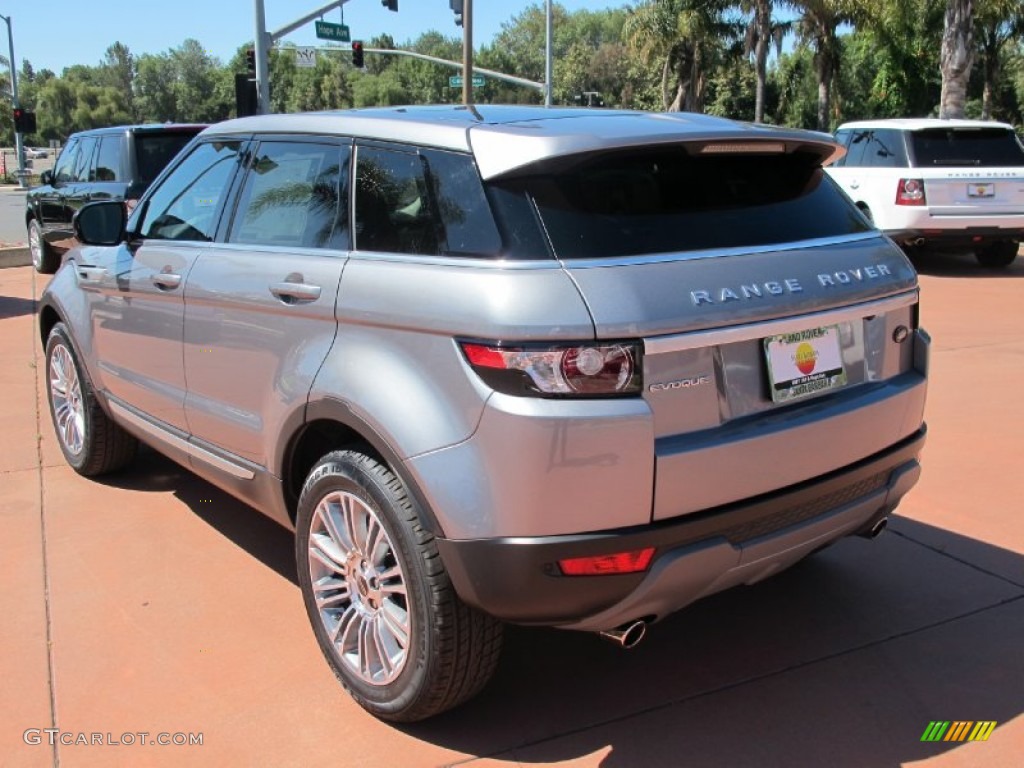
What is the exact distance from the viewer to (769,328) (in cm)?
265

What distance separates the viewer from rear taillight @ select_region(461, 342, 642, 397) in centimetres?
238

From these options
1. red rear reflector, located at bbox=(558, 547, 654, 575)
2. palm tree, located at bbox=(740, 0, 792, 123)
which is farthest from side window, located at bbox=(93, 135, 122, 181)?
palm tree, located at bbox=(740, 0, 792, 123)

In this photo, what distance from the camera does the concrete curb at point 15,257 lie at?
14.6 meters

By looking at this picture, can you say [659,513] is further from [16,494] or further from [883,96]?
[883,96]

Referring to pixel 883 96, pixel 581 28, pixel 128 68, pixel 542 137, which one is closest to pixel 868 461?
pixel 542 137

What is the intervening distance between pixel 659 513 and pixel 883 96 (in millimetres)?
41976

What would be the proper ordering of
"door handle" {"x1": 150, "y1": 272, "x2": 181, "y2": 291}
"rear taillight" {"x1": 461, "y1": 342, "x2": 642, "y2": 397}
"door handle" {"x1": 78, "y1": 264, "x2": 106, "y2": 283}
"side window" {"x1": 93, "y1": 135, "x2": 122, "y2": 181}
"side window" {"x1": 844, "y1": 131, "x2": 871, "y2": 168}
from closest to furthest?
"rear taillight" {"x1": 461, "y1": 342, "x2": 642, "y2": 397} → "door handle" {"x1": 150, "y1": 272, "x2": 181, "y2": 291} → "door handle" {"x1": 78, "y1": 264, "x2": 106, "y2": 283} → "side window" {"x1": 93, "y1": 135, "x2": 122, "y2": 181} → "side window" {"x1": 844, "y1": 131, "x2": 871, "y2": 168}

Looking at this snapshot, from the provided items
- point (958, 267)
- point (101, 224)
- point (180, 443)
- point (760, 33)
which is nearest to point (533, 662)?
point (180, 443)

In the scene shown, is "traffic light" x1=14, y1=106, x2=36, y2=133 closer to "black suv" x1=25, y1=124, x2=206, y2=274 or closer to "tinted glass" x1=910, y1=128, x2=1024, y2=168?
"black suv" x1=25, y1=124, x2=206, y2=274

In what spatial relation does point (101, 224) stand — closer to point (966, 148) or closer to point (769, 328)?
point (769, 328)

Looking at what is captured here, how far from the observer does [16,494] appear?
491 centimetres

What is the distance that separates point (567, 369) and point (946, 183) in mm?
10618

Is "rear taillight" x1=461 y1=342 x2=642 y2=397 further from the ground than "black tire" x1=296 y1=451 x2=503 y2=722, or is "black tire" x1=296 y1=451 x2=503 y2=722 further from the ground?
"rear taillight" x1=461 y1=342 x2=642 y2=397
